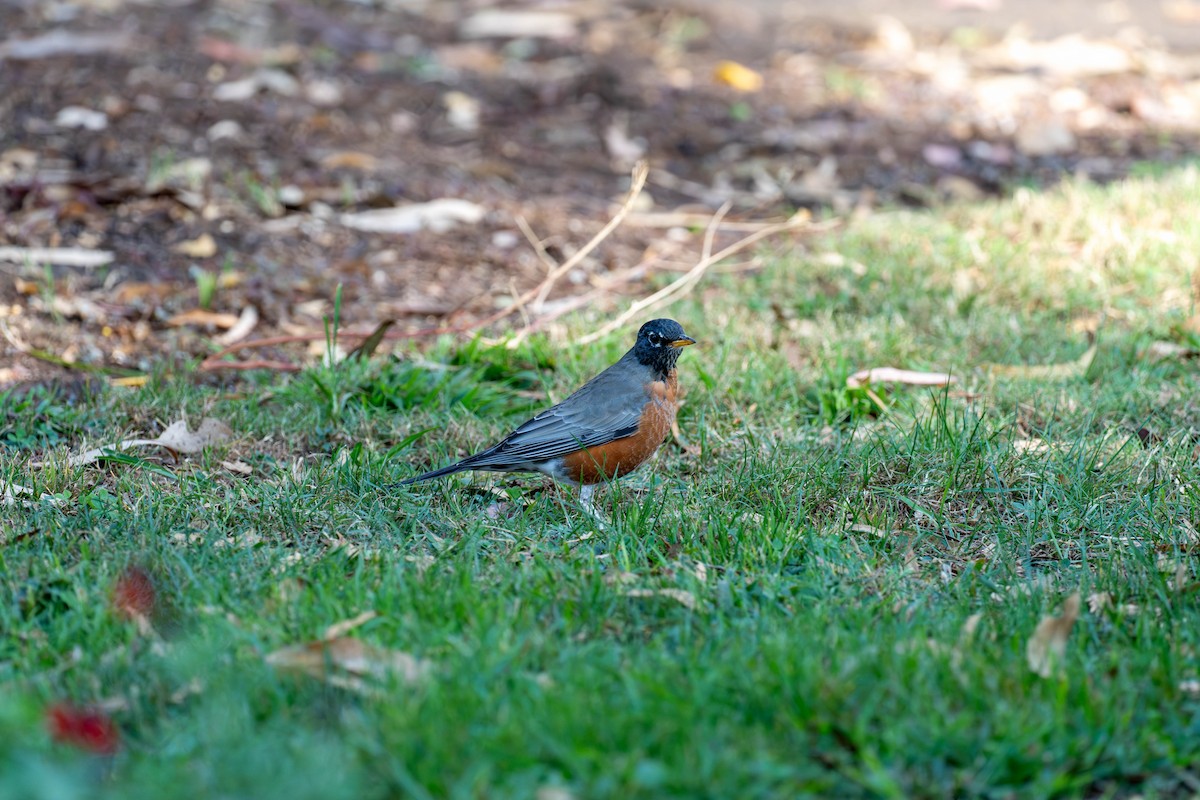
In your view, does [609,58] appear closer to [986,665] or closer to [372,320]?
[372,320]

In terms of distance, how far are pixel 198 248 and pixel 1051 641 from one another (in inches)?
A: 191

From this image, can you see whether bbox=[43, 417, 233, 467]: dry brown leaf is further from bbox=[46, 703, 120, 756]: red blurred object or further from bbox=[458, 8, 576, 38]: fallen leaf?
bbox=[458, 8, 576, 38]: fallen leaf

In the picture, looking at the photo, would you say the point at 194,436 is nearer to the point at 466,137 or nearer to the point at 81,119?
the point at 81,119

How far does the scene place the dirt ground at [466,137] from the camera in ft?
20.0

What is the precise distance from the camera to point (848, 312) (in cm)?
591

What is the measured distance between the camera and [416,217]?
6922mm

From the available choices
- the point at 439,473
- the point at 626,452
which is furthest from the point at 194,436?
the point at 626,452

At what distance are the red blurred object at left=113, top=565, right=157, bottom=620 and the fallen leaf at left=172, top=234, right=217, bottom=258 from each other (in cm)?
318

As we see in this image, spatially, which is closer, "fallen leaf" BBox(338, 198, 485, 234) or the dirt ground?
the dirt ground

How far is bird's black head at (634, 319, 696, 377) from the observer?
14.9 ft

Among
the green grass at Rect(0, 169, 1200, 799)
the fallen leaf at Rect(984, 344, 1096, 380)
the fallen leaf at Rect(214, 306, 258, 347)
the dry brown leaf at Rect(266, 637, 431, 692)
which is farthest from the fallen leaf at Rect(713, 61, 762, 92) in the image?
the dry brown leaf at Rect(266, 637, 431, 692)

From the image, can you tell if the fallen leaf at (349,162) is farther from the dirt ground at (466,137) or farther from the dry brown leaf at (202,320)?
the dry brown leaf at (202,320)

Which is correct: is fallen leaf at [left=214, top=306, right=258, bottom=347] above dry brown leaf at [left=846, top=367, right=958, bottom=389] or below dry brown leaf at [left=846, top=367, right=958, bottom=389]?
below

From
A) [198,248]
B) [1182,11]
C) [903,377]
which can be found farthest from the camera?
[1182,11]
